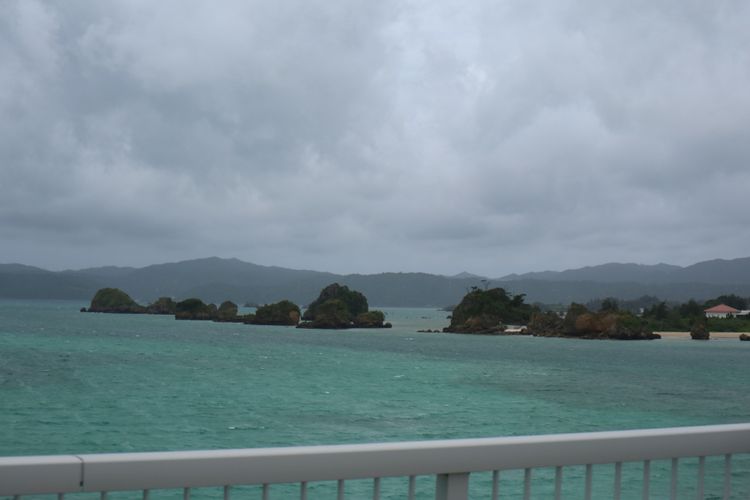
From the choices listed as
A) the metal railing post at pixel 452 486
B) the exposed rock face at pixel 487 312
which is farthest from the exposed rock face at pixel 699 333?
the metal railing post at pixel 452 486

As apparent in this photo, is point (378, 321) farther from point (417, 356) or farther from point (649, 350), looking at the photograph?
point (417, 356)

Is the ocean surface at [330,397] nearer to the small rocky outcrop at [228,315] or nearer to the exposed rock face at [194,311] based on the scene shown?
the small rocky outcrop at [228,315]

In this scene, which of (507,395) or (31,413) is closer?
(31,413)

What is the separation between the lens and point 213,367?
Result: 6028cm

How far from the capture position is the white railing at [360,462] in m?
2.73

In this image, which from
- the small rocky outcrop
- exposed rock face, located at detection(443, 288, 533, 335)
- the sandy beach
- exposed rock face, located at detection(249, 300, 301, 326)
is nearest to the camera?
the sandy beach

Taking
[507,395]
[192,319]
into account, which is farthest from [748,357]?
[192,319]

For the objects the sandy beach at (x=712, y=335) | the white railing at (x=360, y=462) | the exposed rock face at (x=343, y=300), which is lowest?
the sandy beach at (x=712, y=335)

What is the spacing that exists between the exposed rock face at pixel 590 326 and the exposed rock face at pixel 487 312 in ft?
24.1

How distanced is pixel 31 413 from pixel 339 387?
18.3 metres

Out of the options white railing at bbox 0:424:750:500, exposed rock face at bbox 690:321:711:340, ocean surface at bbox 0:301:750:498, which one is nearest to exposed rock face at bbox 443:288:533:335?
exposed rock face at bbox 690:321:711:340

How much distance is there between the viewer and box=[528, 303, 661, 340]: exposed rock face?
12538 centimetres

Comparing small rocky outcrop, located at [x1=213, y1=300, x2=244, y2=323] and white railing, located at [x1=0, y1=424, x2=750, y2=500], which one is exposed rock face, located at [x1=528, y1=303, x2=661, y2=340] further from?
white railing, located at [x1=0, y1=424, x2=750, y2=500]

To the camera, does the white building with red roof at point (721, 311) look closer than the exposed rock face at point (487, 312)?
No
